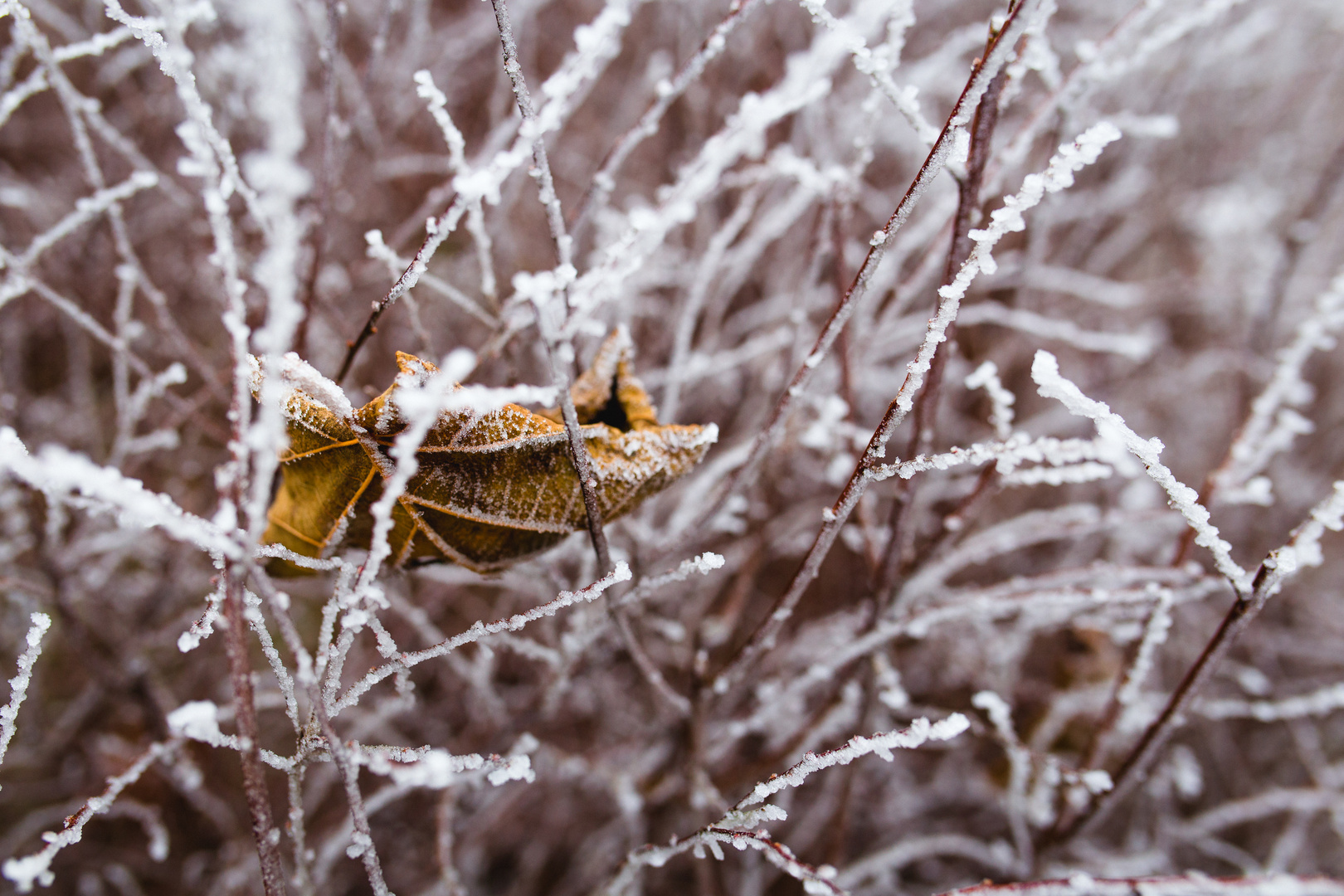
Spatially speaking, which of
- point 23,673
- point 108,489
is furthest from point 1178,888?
point 23,673

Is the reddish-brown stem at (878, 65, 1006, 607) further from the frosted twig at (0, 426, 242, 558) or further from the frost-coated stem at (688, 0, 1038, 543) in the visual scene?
the frosted twig at (0, 426, 242, 558)

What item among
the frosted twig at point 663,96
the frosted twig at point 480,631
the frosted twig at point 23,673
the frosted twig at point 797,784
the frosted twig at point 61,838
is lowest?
the frosted twig at point 797,784

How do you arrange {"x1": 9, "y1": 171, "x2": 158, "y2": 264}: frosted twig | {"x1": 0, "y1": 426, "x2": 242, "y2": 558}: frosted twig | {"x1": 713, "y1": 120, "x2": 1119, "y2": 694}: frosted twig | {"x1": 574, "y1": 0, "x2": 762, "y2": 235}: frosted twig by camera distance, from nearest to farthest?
{"x1": 0, "y1": 426, "x2": 242, "y2": 558}: frosted twig < {"x1": 713, "y1": 120, "x2": 1119, "y2": 694}: frosted twig < {"x1": 574, "y1": 0, "x2": 762, "y2": 235}: frosted twig < {"x1": 9, "y1": 171, "x2": 158, "y2": 264}: frosted twig

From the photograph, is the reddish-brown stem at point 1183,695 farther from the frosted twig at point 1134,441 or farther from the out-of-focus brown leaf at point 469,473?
the out-of-focus brown leaf at point 469,473

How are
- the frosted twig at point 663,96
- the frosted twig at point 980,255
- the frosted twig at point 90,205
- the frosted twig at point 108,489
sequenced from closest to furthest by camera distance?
1. the frosted twig at point 108,489
2. the frosted twig at point 980,255
3. the frosted twig at point 663,96
4. the frosted twig at point 90,205

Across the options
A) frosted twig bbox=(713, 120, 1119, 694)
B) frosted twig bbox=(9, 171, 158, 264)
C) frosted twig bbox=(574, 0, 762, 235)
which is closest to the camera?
frosted twig bbox=(713, 120, 1119, 694)

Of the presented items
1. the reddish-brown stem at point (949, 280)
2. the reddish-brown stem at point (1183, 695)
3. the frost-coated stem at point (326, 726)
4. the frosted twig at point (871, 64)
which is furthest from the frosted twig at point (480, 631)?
the reddish-brown stem at point (1183, 695)

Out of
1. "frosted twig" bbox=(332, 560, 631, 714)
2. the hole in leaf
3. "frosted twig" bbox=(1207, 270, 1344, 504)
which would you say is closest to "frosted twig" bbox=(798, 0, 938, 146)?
the hole in leaf

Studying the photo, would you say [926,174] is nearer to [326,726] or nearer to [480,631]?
[480,631]
